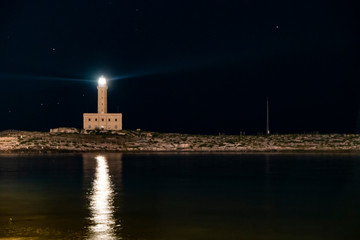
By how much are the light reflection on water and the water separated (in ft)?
0.16

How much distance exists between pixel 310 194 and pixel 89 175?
2419cm

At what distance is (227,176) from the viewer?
175 feet

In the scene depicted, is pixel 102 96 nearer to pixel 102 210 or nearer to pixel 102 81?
pixel 102 81

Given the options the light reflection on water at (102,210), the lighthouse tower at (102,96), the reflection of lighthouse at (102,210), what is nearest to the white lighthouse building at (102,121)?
the lighthouse tower at (102,96)

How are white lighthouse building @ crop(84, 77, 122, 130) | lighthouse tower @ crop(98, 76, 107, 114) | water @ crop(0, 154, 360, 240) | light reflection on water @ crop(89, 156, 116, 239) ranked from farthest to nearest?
lighthouse tower @ crop(98, 76, 107, 114) → white lighthouse building @ crop(84, 77, 122, 130) → water @ crop(0, 154, 360, 240) → light reflection on water @ crop(89, 156, 116, 239)

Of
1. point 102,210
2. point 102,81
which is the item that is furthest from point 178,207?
point 102,81

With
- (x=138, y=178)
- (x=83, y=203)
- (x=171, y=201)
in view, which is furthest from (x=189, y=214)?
(x=138, y=178)

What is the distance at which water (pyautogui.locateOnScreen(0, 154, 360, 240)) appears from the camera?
76.7 ft

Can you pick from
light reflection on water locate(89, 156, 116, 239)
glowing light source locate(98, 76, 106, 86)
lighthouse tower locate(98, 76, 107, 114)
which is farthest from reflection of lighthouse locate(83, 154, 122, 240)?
glowing light source locate(98, 76, 106, 86)

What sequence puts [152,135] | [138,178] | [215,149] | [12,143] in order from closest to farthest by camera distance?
1. [138,178]
2. [12,143]
3. [215,149]
4. [152,135]

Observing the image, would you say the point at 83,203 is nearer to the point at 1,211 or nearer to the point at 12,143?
the point at 1,211

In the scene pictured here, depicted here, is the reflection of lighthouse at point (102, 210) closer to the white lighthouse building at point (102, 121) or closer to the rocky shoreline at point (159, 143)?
the rocky shoreline at point (159, 143)

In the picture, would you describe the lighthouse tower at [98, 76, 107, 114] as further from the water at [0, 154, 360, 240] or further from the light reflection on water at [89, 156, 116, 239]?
the light reflection on water at [89, 156, 116, 239]

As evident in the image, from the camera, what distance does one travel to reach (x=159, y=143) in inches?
5108
